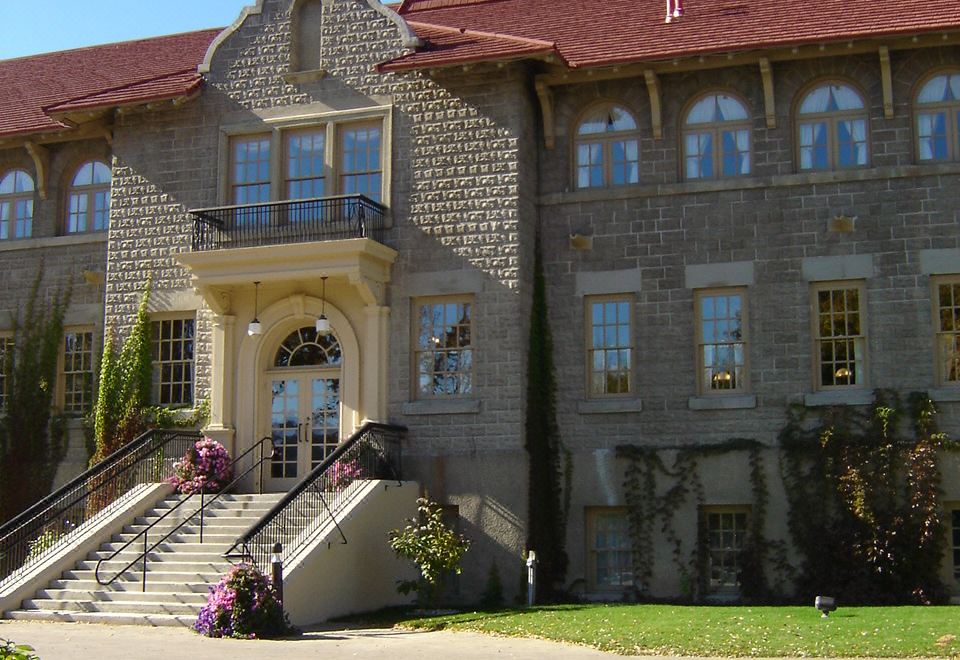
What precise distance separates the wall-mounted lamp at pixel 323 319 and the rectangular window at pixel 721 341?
6.03 metres

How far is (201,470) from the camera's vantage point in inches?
842

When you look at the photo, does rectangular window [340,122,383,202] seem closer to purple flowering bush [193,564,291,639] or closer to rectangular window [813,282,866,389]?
rectangular window [813,282,866,389]

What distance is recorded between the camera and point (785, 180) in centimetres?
2078

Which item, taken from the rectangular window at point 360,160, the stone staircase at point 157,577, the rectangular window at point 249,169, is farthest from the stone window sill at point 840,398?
the rectangular window at point 249,169

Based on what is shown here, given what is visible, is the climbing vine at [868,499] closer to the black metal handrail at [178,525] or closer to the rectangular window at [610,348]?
the rectangular window at [610,348]

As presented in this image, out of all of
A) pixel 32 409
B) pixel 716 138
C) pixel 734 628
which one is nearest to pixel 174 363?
pixel 32 409

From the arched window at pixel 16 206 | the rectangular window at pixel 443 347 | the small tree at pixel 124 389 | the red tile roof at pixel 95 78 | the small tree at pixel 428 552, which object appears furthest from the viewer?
the arched window at pixel 16 206

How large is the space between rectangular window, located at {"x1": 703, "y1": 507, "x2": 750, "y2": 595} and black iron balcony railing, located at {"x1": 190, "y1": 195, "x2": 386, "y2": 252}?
7210 mm

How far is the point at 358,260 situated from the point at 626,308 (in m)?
4.45

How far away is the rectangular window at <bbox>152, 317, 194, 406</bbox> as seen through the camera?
23141mm

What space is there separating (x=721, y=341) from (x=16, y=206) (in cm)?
1397

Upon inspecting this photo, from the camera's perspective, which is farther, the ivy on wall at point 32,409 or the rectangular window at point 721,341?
the ivy on wall at point 32,409

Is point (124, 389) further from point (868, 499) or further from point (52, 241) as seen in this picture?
point (868, 499)

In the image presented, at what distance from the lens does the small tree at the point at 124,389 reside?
74.8ft
